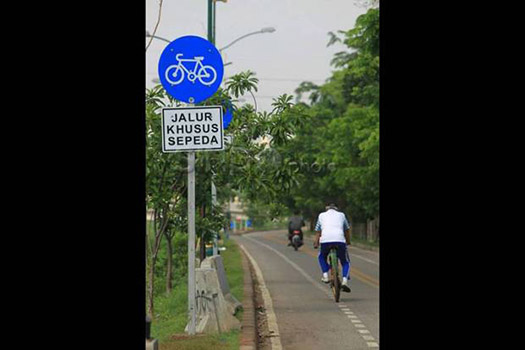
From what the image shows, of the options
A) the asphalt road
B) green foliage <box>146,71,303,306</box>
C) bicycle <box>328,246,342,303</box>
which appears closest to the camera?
the asphalt road

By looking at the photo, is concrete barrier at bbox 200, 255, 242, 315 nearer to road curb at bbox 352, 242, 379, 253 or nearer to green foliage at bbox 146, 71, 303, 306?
green foliage at bbox 146, 71, 303, 306

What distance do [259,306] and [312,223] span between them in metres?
58.8

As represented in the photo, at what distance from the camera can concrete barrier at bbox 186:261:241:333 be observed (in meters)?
10.0

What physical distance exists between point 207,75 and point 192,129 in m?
0.53

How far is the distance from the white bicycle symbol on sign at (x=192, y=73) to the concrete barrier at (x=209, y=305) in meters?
2.35

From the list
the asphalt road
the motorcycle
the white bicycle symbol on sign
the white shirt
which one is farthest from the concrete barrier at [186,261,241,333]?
the motorcycle

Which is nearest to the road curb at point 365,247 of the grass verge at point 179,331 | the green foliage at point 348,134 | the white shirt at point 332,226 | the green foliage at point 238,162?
the green foliage at point 348,134

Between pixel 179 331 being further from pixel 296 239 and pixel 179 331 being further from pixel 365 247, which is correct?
pixel 365 247

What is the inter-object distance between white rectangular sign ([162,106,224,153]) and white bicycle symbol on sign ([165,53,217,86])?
11.0 inches

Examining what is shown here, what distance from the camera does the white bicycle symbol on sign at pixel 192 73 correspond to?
28.2ft

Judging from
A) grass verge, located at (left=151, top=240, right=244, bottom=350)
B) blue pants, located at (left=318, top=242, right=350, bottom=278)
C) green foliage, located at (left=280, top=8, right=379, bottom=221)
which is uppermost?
green foliage, located at (left=280, top=8, right=379, bottom=221)

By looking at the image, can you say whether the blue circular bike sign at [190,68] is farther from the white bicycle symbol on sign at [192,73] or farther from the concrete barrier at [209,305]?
the concrete barrier at [209,305]
